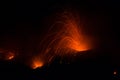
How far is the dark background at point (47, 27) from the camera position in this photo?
29.7 feet

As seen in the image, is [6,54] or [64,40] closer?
[64,40]

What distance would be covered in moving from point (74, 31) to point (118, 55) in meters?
4.06

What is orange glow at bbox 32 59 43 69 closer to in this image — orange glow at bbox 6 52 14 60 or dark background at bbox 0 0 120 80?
dark background at bbox 0 0 120 80

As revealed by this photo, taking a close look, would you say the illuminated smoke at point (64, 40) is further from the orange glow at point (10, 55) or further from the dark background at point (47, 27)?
the orange glow at point (10, 55)

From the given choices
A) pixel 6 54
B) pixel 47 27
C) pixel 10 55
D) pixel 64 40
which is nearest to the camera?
pixel 64 40

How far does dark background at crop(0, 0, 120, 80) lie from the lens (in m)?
9.05

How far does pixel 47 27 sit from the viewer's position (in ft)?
50.6

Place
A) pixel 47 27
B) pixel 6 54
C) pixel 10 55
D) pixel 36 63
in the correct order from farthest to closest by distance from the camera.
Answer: pixel 47 27, pixel 6 54, pixel 10 55, pixel 36 63

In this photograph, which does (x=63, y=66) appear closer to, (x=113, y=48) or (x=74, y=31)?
(x=113, y=48)

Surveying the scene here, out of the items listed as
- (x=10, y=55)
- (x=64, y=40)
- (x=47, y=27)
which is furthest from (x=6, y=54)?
(x=64, y=40)

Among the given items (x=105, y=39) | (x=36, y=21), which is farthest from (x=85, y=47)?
(x=36, y=21)

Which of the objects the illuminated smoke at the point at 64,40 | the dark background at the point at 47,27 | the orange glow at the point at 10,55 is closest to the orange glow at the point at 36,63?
the illuminated smoke at the point at 64,40

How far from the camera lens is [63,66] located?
9836mm

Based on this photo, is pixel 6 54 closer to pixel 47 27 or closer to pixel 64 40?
pixel 47 27
